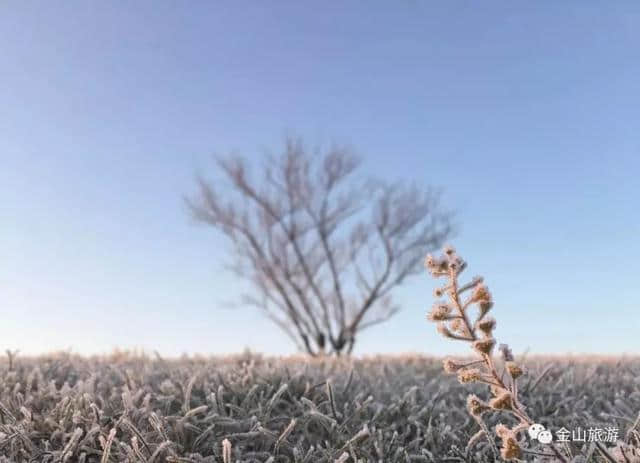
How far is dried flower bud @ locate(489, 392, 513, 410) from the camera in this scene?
2.21 m

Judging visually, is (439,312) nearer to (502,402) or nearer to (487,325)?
(487,325)

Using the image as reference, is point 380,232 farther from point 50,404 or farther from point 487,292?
point 487,292

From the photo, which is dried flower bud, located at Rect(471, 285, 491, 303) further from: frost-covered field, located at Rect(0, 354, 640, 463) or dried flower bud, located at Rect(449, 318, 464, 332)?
frost-covered field, located at Rect(0, 354, 640, 463)

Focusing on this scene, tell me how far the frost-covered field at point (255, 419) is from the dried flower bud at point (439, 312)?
3.67 feet

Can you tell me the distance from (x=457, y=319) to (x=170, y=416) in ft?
6.19

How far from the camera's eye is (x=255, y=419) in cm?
371

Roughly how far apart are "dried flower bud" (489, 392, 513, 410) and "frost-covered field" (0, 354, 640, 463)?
0.90 m

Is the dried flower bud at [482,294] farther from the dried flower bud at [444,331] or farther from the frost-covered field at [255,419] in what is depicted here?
the frost-covered field at [255,419]

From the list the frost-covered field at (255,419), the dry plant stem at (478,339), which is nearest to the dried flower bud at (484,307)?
the dry plant stem at (478,339)

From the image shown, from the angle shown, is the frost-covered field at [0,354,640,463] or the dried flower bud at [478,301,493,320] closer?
the dried flower bud at [478,301,493,320]

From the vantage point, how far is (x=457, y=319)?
2355mm

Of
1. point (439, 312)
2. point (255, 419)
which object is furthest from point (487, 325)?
point (255, 419)

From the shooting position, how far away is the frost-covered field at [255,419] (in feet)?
11.2

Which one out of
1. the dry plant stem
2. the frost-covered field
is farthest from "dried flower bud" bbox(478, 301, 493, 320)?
the frost-covered field
